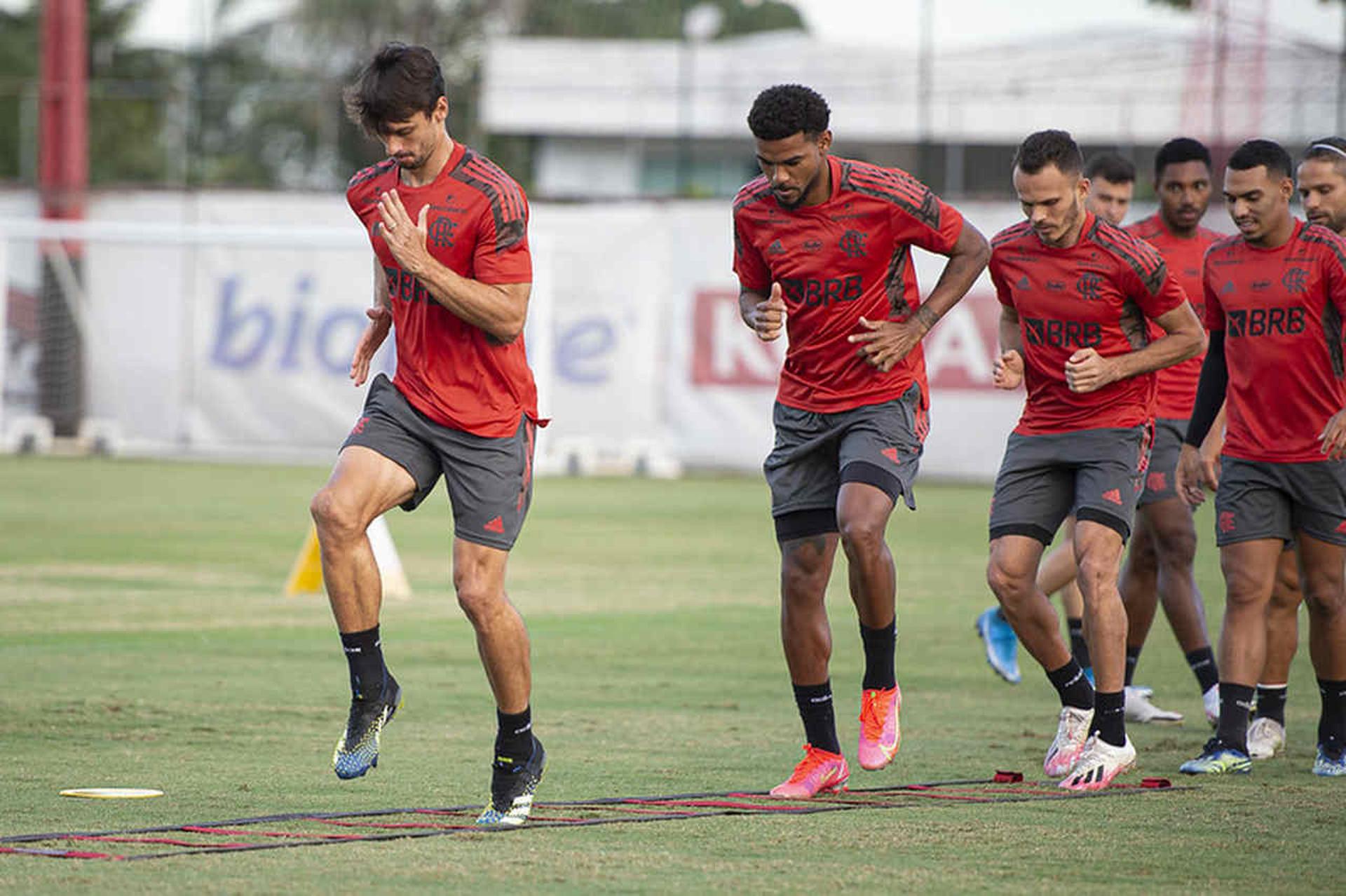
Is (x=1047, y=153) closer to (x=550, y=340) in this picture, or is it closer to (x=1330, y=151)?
(x=1330, y=151)

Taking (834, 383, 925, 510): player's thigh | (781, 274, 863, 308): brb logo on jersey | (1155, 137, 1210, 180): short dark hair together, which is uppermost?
(1155, 137, 1210, 180): short dark hair

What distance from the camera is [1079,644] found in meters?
9.91

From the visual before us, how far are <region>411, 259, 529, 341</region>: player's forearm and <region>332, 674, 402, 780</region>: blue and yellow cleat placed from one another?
47.0 inches

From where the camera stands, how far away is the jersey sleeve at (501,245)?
662cm

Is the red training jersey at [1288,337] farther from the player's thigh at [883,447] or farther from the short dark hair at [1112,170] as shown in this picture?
the short dark hair at [1112,170]

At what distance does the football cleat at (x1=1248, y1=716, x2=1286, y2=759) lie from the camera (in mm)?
8219

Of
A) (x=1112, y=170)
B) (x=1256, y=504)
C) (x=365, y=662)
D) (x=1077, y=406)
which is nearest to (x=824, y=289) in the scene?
(x=1077, y=406)

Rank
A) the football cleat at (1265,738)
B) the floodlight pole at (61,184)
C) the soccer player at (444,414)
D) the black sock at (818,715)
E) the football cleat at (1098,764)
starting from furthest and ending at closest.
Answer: the floodlight pole at (61,184), the football cleat at (1265,738), the black sock at (818,715), the football cleat at (1098,764), the soccer player at (444,414)

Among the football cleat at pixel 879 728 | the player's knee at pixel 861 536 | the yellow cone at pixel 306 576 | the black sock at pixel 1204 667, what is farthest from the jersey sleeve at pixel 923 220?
the yellow cone at pixel 306 576

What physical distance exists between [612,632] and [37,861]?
6820 mm

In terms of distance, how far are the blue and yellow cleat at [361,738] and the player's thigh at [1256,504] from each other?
333cm

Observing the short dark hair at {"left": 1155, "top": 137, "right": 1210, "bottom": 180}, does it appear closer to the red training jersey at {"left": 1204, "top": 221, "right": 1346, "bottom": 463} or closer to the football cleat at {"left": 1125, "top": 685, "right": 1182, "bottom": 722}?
the red training jersey at {"left": 1204, "top": 221, "right": 1346, "bottom": 463}

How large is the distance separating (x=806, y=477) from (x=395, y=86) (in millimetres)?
2049

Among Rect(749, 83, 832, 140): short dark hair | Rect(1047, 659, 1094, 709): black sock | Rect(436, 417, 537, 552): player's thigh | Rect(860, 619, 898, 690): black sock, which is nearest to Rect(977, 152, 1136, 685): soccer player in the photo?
Rect(1047, 659, 1094, 709): black sock
